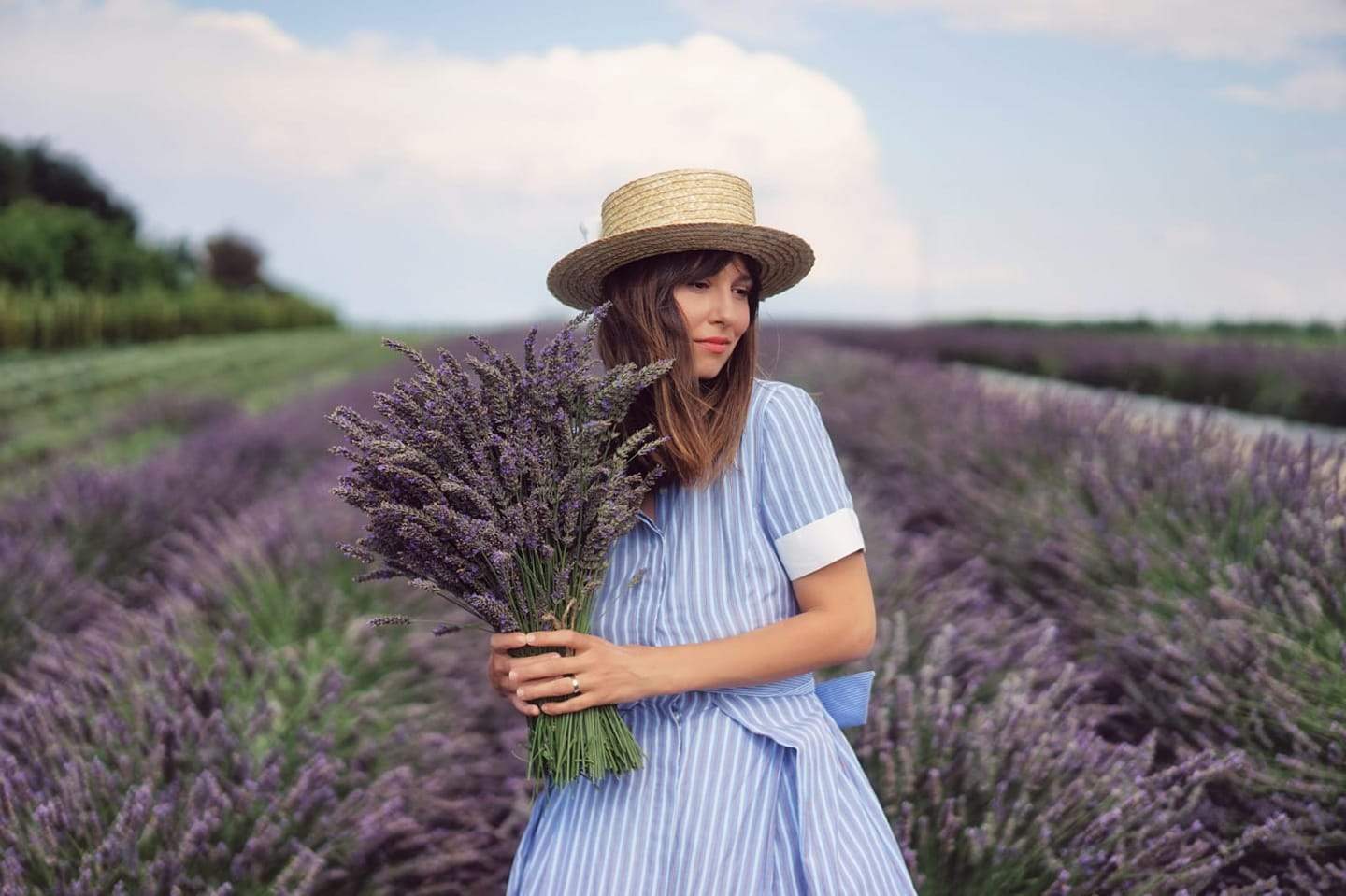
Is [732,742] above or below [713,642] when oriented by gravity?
below

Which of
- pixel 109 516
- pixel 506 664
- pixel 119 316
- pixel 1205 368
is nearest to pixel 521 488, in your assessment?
pixel 506 664

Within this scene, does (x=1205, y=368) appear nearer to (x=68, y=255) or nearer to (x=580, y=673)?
(x=580, y=673)

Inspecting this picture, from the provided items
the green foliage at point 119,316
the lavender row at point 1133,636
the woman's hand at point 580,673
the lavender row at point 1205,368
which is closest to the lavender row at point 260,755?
the woman's hand at point 580,673

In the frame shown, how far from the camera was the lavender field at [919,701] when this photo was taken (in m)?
2.14

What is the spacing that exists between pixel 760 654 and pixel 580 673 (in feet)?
0.82

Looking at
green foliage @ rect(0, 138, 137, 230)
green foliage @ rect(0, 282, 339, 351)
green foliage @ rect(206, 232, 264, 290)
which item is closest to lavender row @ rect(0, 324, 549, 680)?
green foliage @ rect(0, 282, 339, 351)

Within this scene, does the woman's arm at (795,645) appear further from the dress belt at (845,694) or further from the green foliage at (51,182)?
the green foliage at (51,182)

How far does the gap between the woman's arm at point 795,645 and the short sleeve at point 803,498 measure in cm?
3

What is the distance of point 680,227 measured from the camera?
162cm

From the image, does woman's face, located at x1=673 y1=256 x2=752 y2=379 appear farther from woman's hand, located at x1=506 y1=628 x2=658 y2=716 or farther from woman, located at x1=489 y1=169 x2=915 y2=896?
woman's hand, located at x1=506 y1=628 x2=658 y2=716

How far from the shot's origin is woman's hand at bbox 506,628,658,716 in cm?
140

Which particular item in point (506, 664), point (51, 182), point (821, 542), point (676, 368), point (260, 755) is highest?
point (51, 182)

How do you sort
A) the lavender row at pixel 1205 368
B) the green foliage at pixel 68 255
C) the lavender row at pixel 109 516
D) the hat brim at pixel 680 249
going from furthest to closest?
1. the green foliage at pixel 68 255
2. the lavender row at pixel 1205 368
3. the lavender row at pixel 109 516
4. the hat brim at pixel 680 249

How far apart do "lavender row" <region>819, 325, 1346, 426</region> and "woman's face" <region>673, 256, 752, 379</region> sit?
4.46 m
